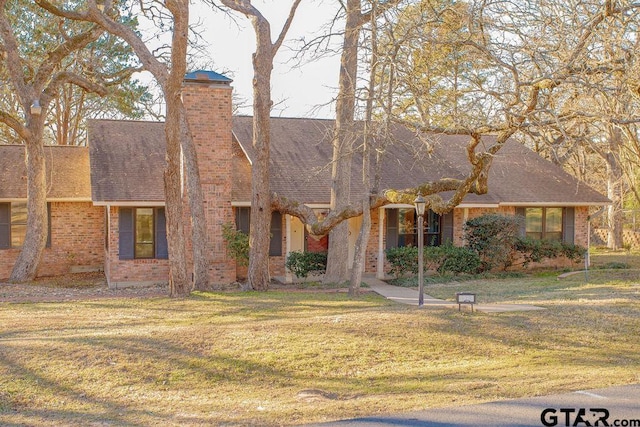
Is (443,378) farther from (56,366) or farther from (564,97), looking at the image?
(564,97)

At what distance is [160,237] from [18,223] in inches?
191

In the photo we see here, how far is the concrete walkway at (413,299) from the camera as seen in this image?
41.1ft

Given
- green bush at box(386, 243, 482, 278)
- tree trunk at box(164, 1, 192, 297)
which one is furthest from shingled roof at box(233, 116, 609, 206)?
tree trunk at box(164, 1, 192, 297)

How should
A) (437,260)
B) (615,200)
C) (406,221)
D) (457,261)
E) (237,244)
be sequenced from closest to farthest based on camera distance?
(237,244)
(437,260)
(457,261)
(406,221)
(615,200)

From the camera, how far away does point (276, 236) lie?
19656 millimetres

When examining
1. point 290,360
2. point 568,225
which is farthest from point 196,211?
point 568,225

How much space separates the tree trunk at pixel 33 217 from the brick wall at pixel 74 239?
1406mm

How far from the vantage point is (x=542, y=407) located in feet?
21.9

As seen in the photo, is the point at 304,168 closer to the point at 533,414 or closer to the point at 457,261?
the point at 457,261

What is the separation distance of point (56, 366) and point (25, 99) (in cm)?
1239

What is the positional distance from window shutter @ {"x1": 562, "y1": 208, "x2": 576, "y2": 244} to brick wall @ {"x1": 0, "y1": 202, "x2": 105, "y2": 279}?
15.1m

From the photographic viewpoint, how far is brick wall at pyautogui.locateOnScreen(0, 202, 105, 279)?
2062 cm

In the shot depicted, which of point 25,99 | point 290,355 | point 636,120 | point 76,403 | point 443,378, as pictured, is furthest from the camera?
point 25,99

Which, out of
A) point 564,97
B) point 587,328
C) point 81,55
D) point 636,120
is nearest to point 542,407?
point 587,328
